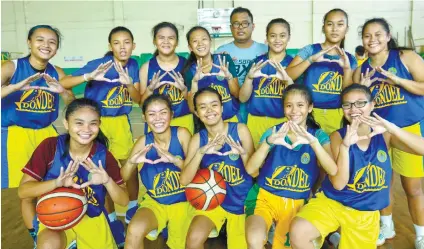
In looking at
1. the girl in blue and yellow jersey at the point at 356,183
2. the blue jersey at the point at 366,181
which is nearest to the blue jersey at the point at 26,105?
the girl in blue and yellow jersey at the point at 356,183

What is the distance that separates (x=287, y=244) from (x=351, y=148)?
2.20 feet

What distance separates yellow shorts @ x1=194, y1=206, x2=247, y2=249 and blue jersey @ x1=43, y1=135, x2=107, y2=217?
0.58m

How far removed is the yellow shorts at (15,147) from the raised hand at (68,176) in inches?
30.7

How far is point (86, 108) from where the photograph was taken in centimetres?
202

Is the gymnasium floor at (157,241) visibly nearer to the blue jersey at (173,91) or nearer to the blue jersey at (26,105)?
the blue jersey at (26,105)

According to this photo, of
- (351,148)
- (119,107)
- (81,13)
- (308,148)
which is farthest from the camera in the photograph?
(81,13)

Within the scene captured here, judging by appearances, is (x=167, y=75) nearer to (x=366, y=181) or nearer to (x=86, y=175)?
(x=86, y=175)

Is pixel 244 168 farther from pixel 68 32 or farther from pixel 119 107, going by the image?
pixel 68 32

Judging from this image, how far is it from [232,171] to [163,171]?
0.43 m

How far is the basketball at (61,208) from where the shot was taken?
6.01 feet

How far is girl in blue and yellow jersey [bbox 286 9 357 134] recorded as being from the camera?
253cm

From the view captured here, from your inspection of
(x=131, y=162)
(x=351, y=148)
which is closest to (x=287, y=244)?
(x=351, y=148)

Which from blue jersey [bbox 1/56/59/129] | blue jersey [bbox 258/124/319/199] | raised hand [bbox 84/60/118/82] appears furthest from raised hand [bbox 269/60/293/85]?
blue jersey [bbox 1/56/59/129]

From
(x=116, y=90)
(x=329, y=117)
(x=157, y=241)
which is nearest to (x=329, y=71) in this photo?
(x=329, y=117)
